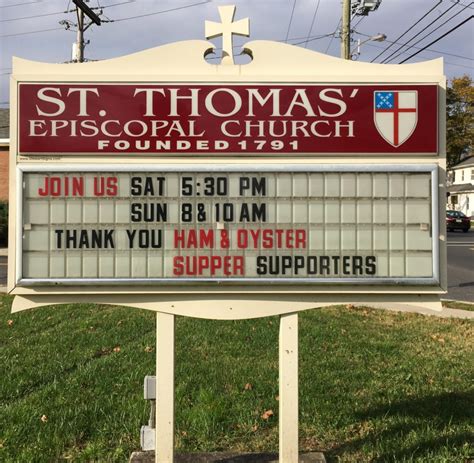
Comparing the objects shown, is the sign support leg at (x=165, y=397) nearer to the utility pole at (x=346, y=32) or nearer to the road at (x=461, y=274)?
the road at (x=461, y=274)

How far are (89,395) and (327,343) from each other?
2.87 metres

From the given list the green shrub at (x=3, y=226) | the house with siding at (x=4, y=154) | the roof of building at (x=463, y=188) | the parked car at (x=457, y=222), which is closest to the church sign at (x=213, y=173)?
the green shrub at (x=3, y=226)

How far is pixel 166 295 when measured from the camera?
3.28 m

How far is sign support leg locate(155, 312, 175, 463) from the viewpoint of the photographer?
3.28m

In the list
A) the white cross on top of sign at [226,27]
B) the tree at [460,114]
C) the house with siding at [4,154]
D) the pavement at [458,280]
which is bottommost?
the pavement at [458,280]

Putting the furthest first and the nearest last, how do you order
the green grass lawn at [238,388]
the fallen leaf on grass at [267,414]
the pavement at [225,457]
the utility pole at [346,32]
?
1. the utility pole at [346,32]
2. the fallen leaf on grass at [267,414]
3. the green grass lawn at [238,388]
4. the pavement at [225,457]

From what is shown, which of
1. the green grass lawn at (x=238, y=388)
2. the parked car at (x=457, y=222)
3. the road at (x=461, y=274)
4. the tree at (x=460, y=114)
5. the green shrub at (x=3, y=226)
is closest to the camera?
the green grass lawn at (x=238, y=388)

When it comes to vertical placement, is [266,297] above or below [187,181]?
below

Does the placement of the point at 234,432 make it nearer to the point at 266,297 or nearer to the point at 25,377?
the point at 266,297

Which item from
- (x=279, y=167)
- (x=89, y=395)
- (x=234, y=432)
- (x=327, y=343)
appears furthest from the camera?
(x=327, y=343)

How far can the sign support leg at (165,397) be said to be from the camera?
3.28 metres

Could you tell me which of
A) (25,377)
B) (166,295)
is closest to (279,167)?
(166,295)

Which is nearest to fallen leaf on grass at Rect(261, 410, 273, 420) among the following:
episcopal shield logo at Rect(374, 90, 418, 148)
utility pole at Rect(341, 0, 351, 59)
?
episcopal shield logo at Rect(374, 90, 418, 148)

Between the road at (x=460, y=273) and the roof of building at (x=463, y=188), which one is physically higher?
the roof of building at (x=463, y=188)
